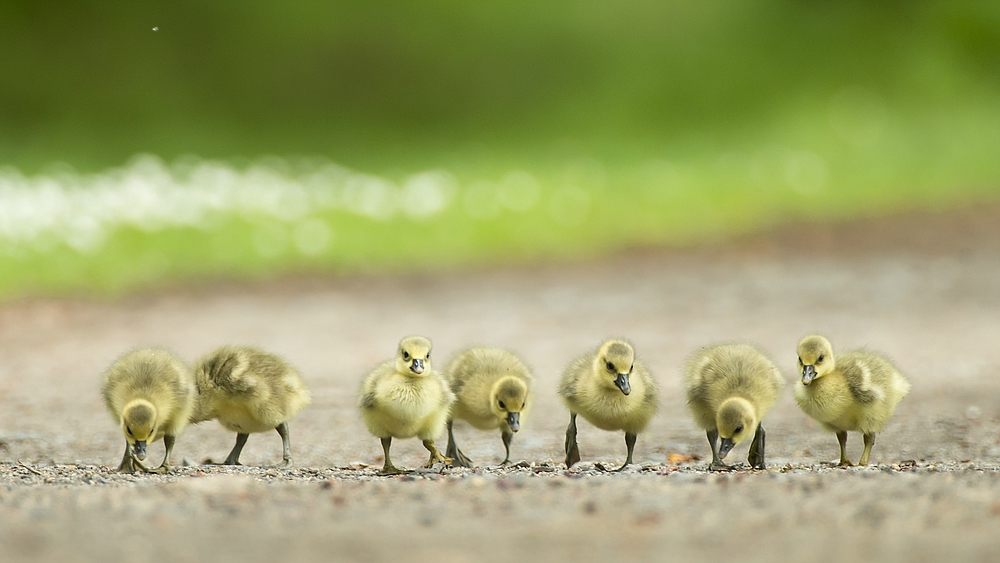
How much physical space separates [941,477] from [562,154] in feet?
57.8

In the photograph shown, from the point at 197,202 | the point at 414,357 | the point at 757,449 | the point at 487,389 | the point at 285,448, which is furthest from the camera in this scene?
the point at 197,202

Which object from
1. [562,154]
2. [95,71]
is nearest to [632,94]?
[562,154]

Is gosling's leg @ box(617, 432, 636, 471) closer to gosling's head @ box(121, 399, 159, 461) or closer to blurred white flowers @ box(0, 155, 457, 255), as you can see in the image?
gosling's head @ box(121, 399, 159, 461)

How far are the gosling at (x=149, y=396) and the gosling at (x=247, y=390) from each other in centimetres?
14

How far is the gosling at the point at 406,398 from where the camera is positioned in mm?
5461

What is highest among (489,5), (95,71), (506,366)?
(489,5)

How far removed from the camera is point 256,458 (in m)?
6.57

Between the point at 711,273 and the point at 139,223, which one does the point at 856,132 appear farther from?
the point at 139,223

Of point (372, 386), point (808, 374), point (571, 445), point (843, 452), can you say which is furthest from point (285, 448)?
point (843, 452)

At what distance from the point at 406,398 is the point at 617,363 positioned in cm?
91

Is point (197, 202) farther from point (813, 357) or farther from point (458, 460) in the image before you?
point (813, 357)

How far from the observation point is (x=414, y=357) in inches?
214

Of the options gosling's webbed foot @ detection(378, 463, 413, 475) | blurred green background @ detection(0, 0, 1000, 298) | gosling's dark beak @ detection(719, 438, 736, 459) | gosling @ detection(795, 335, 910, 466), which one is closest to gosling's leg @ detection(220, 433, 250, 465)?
gosling's webbed foot @ detection(378, 463, 413, 475)

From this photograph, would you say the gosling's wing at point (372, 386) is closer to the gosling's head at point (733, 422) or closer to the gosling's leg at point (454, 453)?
the gosling's leg at point (454, 453)
